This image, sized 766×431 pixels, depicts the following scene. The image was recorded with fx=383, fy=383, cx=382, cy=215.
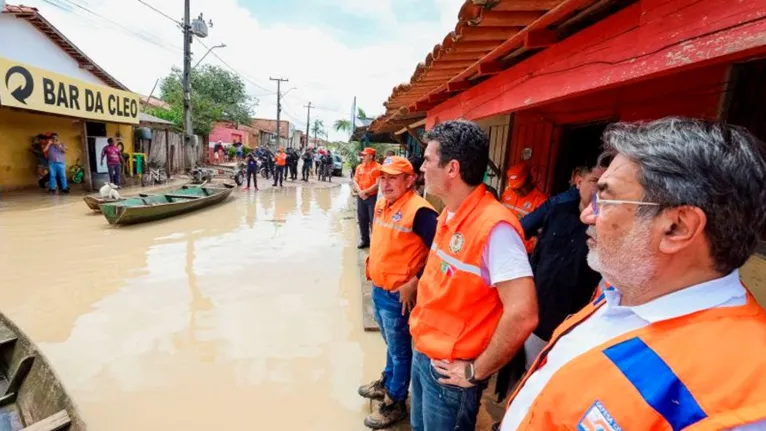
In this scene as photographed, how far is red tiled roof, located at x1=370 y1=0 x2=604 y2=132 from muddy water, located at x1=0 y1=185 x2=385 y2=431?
278 cm

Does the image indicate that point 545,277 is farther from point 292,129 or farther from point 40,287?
point 292,129

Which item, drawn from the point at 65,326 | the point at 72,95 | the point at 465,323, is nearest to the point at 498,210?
the point at 465,323

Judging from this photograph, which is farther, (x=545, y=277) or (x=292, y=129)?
(x=292, y=129)

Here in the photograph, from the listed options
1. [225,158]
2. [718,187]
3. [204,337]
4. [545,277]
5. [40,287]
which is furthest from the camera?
[225,158]

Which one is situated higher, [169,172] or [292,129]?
[292,129]

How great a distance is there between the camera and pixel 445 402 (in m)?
1.63

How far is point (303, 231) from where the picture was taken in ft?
31.7

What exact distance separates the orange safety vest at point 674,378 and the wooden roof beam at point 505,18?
5.11ft

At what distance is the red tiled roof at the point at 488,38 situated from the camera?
1.72 metres

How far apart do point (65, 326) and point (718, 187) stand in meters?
5.75

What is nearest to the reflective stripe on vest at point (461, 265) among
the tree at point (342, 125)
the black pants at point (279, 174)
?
the black pants at point (279, 174)

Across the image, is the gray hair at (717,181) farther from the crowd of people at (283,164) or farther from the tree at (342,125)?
the tree at (342,125)

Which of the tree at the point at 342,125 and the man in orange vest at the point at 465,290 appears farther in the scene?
the tree at the point at 342,125

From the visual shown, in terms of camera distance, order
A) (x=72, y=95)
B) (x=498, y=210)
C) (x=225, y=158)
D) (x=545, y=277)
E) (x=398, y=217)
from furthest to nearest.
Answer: (x=225, y=158), (x=72, y=95), (x=398, y=217), (x=545, y=277), (x=498, y=210)
